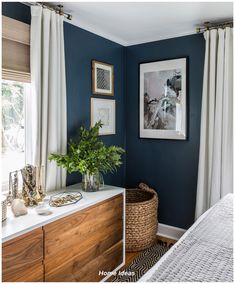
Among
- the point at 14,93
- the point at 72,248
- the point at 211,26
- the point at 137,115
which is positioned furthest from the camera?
the point at 137,115

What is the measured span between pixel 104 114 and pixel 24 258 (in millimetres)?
1894

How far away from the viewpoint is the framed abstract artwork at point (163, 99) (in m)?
3.07

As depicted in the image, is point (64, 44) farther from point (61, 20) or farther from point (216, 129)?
point (216, 129)

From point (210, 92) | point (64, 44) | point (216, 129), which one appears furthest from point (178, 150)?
point (64, 44)

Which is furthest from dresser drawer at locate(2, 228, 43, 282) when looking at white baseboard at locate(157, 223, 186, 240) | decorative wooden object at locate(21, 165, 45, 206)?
white baseboard at locate(157, 223, 186, 240)

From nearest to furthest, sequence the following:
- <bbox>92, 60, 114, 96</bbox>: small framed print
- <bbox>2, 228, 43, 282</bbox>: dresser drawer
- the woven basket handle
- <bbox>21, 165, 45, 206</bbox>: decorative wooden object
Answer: <bbox>2, 228, 43, 282</bbox>: dresser drawer
<bbox>21, 165, 45, 206</bbox>: decorative wooden object
<bbox>92, 60, 114, 96</bbox>: small framed print
the woven basket handle

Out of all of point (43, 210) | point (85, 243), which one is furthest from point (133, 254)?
point (43, 210)

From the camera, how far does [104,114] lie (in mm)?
3154

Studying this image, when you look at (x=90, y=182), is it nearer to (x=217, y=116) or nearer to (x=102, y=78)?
(x=102, y=78)

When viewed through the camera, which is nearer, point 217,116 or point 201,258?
point 201,258

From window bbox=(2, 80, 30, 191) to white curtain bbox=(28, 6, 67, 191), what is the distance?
14 centimetres

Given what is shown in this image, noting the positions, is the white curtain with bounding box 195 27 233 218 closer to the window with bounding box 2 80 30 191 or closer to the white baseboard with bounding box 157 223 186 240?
the white baseboard with bounding box 157 223 186 240

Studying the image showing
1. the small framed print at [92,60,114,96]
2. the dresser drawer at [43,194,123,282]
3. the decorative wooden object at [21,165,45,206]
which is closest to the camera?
the dresser drawer at [43,194,123,282]

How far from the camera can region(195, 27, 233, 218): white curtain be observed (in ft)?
8.68
